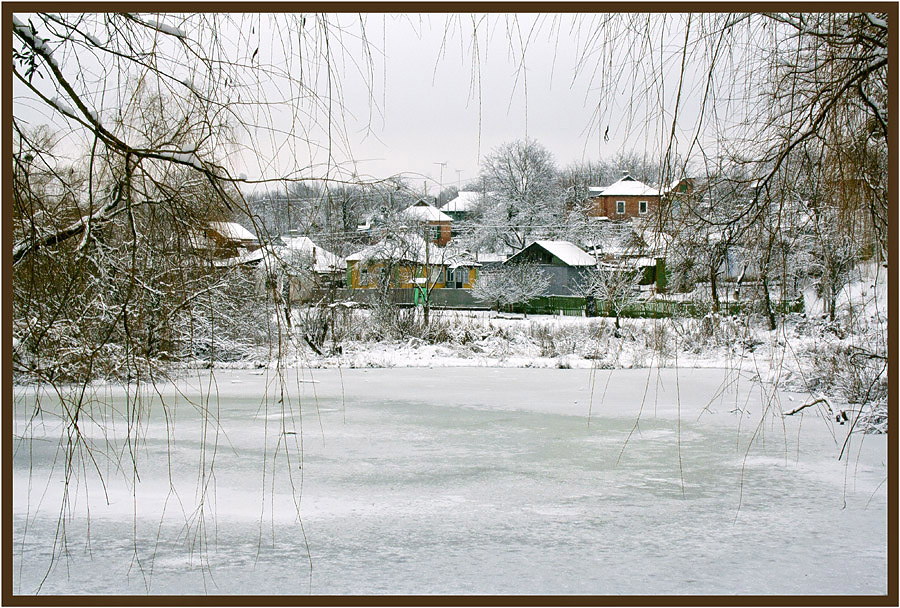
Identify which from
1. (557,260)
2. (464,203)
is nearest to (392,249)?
(557,260)

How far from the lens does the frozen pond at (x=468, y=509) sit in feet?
9.48

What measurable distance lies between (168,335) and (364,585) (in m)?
1.35

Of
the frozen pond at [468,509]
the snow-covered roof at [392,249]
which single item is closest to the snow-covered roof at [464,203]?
the snow-covered roof at [392,249]

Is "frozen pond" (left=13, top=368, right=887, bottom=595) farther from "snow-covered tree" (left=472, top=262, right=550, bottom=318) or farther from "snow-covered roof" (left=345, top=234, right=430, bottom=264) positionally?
"snow-covered tree" (left=472, top=262, right=550, bottom=318)

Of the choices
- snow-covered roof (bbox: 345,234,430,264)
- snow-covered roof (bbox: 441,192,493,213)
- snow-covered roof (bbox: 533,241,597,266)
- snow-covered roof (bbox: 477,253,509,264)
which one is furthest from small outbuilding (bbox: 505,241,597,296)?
snow-covered roof (bbox: 345,234,430,264)

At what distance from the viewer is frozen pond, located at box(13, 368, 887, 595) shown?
2891 mm

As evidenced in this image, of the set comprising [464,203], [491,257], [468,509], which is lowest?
[468,509]

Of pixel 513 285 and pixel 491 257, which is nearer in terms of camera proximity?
pixel 513 285

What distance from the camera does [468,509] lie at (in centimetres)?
383

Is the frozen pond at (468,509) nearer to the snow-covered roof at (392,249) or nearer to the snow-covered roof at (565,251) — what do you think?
the snow-covered roof at (392,249)

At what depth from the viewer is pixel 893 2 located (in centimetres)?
147

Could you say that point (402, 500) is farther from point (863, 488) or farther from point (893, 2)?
point (893, 2)

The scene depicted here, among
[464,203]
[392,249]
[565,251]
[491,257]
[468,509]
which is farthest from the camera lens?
[464,203]

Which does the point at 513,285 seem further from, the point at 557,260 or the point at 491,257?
the point at 491,257
